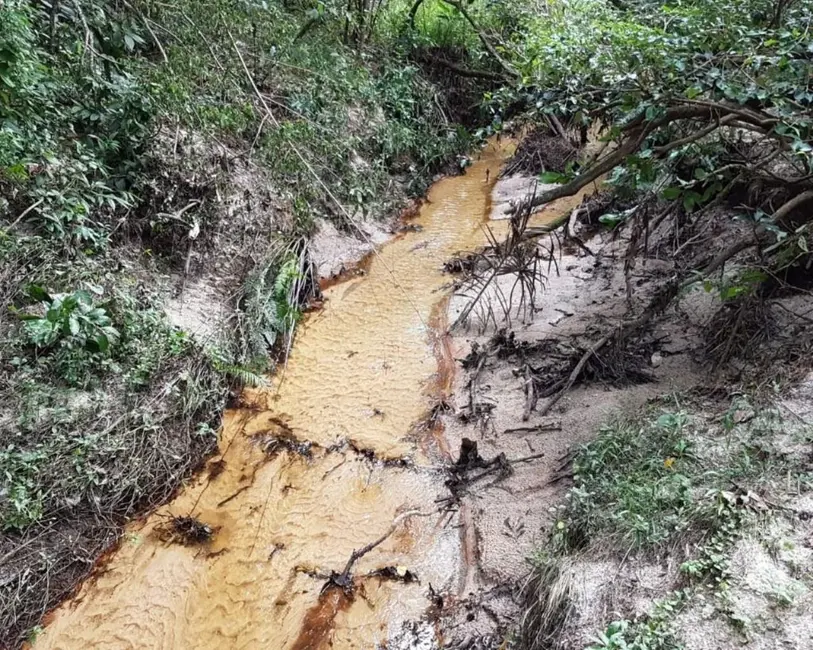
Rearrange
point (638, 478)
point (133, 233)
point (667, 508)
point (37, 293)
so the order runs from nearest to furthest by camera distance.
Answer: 1. point (667, 508)
2. point (638, 478)
3. point (37, 293)
4. point (133, 233)

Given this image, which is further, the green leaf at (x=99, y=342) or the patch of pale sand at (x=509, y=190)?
the patch of pale sand at (x=509, y=190)

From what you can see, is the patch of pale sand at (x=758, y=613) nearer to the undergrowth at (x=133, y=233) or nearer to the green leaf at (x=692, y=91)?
the green leaf at (x=692, y=91)

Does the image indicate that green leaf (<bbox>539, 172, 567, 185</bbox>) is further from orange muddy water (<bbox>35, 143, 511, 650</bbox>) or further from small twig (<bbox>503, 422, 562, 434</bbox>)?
orange muddy water (<bbox>35, 143, 511, 650</bbox>)

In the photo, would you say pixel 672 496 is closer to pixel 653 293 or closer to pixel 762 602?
pixel 762 602

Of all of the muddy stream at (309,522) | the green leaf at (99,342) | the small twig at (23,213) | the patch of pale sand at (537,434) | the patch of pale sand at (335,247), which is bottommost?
the patch of pale sand at (537,434)

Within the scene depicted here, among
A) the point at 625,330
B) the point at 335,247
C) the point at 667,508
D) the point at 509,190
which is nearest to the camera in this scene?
the point at 667,508

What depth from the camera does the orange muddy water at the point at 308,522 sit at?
10.1ft

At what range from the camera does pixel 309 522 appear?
12.0 ft

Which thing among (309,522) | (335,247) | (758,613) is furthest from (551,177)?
(335,247)

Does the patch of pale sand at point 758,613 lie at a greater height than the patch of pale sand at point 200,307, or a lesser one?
lesser

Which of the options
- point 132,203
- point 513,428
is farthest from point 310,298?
point 513,428

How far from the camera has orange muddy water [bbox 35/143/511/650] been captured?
3.07 m

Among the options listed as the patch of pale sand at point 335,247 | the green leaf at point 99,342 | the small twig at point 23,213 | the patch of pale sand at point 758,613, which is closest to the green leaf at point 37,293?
the green leaf at point 99,342

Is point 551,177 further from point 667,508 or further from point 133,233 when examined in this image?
point 133,233
